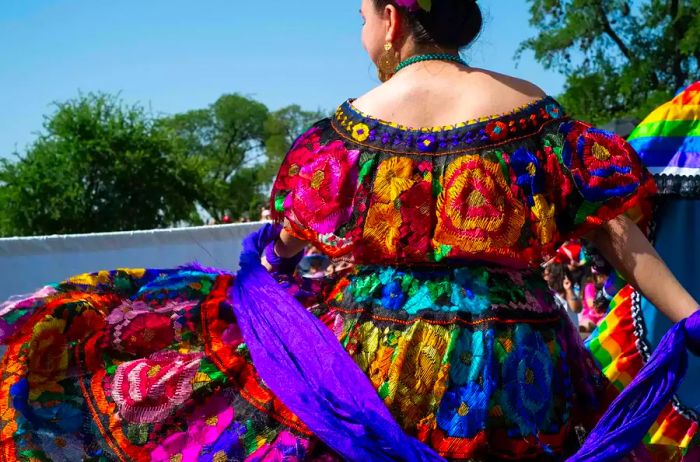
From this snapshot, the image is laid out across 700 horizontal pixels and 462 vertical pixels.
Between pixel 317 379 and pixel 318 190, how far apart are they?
0.42 meters

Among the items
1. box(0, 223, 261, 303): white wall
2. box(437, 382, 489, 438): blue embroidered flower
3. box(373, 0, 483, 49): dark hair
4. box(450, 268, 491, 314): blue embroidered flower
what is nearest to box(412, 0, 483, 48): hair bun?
box(373, 0, 483, 49): dark hair

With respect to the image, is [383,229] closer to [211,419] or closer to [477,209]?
[477,209]

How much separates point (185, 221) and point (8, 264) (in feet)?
36.4

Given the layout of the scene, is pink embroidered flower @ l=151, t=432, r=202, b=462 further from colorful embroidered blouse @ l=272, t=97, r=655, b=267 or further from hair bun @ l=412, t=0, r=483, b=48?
hair bun @ l=412, t=0, r=483, b=48

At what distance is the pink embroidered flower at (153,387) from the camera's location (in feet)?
5.60

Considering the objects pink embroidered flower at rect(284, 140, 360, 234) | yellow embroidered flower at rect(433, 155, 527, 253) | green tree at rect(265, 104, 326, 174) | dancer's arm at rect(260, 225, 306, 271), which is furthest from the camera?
green tree at rect(265, 104, 326, 174)

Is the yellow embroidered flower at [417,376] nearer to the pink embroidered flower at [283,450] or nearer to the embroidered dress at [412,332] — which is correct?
the embroidered dress at [412,332]

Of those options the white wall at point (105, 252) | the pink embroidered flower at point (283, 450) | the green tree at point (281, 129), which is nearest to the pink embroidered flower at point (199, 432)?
the pink embroidered flower at point (283, 450)

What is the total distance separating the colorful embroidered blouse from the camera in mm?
1663

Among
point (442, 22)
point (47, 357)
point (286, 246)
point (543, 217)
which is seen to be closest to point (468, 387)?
point (543, 217)

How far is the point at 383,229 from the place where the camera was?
170 centimetres

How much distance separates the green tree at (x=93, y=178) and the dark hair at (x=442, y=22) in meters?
11.9

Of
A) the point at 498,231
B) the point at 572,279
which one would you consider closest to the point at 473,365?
the point at 498,231

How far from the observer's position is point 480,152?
66.4 inches
